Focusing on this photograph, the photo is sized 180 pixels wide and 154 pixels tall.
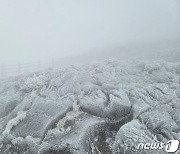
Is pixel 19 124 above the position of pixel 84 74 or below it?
below

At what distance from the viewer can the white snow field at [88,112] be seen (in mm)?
4148

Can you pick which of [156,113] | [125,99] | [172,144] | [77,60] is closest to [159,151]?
[172,144]

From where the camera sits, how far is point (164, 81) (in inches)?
262

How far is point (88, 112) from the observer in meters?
5.01

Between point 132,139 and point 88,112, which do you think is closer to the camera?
point 132,139

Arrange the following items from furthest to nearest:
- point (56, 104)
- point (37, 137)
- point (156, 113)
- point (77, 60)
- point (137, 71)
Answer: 1. point (77, 60)
2. point (137, 71)
3. point (56, 104)
4. point (156, 113)
5. point (37, 137)

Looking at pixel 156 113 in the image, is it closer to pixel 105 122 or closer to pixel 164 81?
pixel 105 122

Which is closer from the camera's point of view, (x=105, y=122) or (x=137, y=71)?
(x=105, y=122)

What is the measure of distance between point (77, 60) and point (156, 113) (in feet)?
67.3

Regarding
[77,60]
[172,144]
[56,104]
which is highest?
[56,104]

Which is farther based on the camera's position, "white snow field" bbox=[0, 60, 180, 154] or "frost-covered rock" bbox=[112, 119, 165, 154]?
"white snow field" bbox=[0, 60, 180, 154]

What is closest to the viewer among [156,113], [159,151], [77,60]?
[159,151]

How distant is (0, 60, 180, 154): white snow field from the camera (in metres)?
4.15

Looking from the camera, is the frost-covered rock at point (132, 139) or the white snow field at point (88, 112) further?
the white snow field at point (88, 112)
